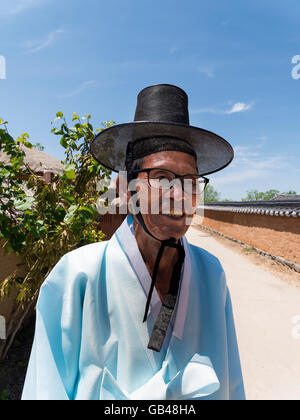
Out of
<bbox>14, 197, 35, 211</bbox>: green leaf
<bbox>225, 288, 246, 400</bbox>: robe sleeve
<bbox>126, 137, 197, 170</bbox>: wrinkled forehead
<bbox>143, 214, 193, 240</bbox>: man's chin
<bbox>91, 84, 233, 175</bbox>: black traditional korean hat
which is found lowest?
<bbox>225, 288, 246, 400</bbox>: robe sleeve

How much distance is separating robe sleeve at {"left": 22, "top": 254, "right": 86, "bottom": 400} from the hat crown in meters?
0.75

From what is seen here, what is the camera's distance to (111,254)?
1.07 metres

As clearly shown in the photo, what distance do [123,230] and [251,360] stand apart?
3.44 m

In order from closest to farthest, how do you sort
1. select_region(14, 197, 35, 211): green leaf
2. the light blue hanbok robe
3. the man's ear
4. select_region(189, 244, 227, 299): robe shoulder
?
the light blue hanbok robe, the man's ear, select_region(189, 244, 227, 299): robe shoulder, select_region(14, 197, 35, 211): green leaf

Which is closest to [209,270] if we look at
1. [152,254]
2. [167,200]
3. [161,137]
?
[152,254]

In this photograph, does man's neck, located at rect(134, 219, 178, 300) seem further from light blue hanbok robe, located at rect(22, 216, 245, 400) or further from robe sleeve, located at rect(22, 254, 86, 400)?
robe sleeve, located at rect(22, 254, 86, 400)

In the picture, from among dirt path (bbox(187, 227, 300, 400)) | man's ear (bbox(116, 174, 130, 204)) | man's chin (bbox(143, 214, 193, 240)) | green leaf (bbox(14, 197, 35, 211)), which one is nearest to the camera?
man's chin (bbox(143, 214, 193, 240))

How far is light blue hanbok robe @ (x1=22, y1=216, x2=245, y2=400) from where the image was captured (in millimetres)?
886

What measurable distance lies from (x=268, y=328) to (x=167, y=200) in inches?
177

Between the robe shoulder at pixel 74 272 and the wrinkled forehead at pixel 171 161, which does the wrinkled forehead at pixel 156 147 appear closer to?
the wrinkled forehead at pixel 171 161

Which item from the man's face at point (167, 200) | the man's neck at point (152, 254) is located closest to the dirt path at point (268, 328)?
the man's neck at point (152, 254)

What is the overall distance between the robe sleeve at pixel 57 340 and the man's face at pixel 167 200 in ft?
1.21

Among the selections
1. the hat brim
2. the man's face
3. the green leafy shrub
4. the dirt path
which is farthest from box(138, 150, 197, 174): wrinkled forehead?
the dirt path
